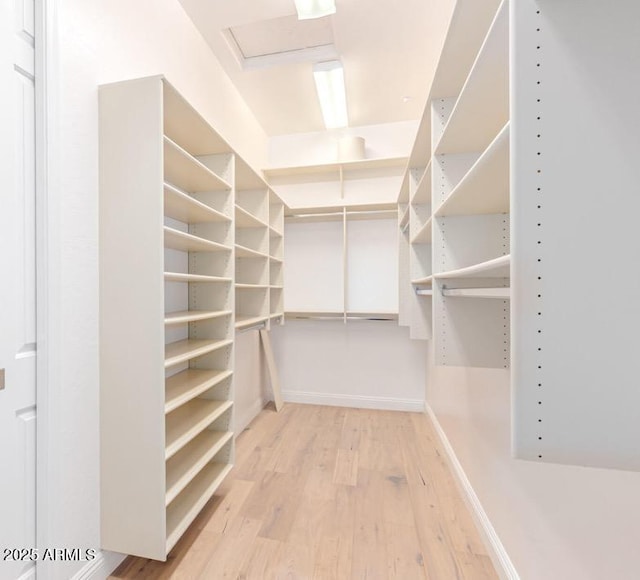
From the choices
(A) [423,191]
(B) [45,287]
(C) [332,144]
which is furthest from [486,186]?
(C) [332,144]

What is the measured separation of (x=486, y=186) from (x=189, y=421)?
69.0 inches

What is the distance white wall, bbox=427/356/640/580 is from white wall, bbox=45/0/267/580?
1.74m

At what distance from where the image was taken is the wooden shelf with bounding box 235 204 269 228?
7.43ft

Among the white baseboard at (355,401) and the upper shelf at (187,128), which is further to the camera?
the white baseboard at (355,401)

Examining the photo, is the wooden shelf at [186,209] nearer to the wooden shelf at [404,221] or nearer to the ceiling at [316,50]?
the ceiling at [316,50]

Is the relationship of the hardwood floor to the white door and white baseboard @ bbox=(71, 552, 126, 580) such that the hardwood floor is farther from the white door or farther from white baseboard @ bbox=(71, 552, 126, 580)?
the white door

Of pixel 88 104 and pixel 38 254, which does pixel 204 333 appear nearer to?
pixel 38 254

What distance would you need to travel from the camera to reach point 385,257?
326 cm

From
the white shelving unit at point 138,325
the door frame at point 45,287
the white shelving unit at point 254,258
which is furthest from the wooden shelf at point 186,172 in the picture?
the white shelving unit at point 254,258

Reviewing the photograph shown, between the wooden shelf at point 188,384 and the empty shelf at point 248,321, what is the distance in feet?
1.35

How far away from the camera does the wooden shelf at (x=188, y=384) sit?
138cm

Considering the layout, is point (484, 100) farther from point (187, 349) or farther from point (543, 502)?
point (187, 349)

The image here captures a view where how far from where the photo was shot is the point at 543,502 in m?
1.08

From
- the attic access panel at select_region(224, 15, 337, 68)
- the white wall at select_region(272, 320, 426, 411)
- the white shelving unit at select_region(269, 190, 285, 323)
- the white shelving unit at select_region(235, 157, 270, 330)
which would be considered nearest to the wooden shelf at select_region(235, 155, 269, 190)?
the white shelving unit at select_region(235, 157, 270, 330)
